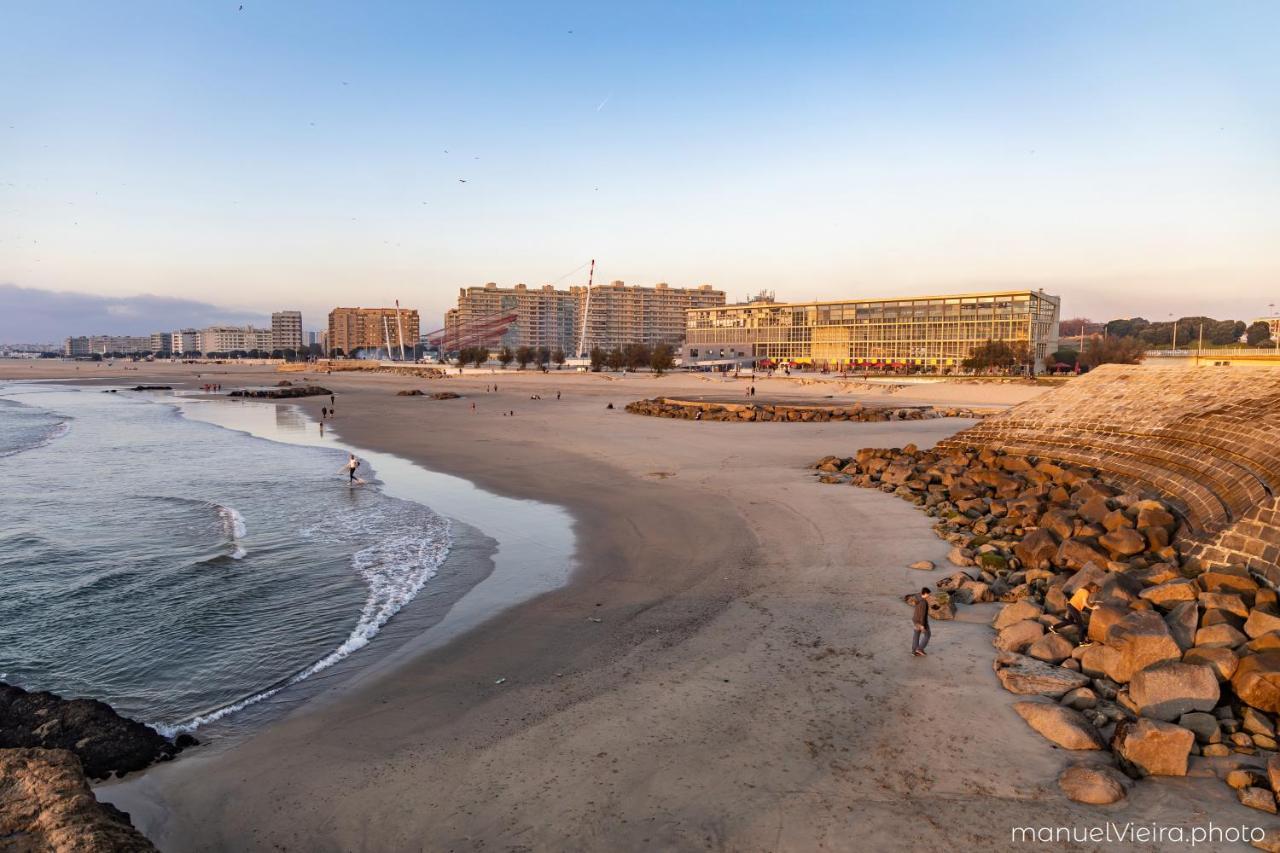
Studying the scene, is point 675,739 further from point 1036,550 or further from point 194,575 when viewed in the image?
point 194,575

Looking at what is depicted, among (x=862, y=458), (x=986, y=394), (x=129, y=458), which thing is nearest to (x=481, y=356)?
(x=986, y=394)

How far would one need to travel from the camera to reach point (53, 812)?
5770 mm

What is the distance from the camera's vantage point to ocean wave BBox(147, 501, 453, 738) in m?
9.80

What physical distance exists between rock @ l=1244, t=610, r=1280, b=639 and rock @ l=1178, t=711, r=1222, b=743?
1.94m

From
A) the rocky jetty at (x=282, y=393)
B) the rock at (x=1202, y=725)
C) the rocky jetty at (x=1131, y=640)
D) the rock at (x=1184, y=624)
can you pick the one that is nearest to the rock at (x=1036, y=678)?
the rocky jetty at (x=1131, y=640)

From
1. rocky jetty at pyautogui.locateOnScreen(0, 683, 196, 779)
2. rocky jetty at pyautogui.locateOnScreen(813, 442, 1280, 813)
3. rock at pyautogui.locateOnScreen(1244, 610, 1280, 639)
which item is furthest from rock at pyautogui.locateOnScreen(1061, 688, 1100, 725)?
rocky jetty at pyautogui.locateOnScreen(0, 683, 196, 779)

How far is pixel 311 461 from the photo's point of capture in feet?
99.0

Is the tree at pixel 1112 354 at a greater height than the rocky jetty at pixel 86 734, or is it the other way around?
the tree at pixel 1112 354

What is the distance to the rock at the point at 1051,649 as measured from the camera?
9461 millimetres

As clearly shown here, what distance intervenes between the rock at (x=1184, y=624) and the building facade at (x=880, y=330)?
101 m

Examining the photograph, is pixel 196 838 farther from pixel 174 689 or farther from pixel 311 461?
pixel 311 461

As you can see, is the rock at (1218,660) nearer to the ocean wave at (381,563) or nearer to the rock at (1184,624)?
the rock at (1184,624)

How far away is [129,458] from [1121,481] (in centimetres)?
3702

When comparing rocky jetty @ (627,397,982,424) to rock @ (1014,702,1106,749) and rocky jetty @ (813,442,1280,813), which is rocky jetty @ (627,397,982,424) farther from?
rock @ (1014,702,1106,749)
